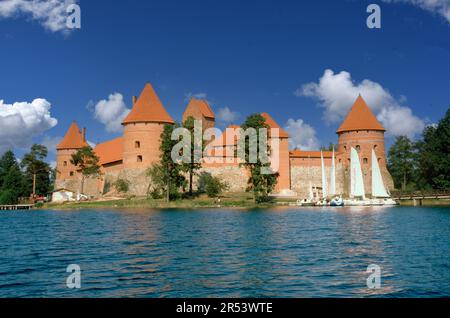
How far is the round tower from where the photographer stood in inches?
2459

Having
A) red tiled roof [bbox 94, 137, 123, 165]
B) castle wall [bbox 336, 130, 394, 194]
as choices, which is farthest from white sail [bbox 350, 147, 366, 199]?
red tiled roof [bbox 94, 137, 123, 165]

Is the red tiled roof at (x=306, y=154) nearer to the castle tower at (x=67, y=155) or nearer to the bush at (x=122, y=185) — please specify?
the bush at (x=122, y=185)

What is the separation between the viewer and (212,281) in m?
9.66

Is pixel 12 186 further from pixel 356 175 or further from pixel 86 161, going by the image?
pixel 356 175

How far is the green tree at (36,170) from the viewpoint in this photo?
198 feet

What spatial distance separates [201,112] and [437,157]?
2746 cm

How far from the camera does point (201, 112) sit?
59094 millimetres

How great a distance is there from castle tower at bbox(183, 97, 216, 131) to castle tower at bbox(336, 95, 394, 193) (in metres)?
15.9

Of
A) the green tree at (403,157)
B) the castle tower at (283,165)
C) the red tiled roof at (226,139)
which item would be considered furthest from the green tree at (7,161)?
the green tree at (403,157)

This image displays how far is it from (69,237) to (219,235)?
228 inches

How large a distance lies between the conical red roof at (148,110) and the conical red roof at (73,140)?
13.2m

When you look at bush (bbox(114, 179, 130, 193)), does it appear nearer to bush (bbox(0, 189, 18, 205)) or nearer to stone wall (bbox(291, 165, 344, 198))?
bush (bbox(0, 189, 18, 205))
